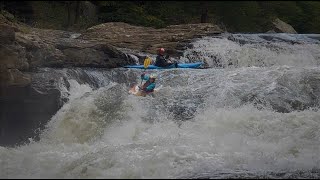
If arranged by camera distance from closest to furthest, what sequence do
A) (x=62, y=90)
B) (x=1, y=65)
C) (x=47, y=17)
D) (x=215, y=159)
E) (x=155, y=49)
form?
1. (x=215, y=159)
2. (x=1, y=65)
3. (x=62, y=90)
4. (x=155, y=49)
5. (x=47, y=17)

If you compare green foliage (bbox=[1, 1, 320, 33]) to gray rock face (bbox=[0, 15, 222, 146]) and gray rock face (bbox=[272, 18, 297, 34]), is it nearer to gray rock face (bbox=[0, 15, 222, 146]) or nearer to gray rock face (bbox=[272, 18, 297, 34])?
gray rock face (bbox=[272, 18, 297, 34])

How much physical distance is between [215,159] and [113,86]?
3895 millimetres

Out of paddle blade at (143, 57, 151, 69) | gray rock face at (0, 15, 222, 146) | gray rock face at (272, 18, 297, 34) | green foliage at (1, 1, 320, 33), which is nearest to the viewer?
gray rock face at (0, 15, 222, 146)

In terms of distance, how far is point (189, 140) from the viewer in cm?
688

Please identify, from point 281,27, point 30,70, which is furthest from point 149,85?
point 281,27

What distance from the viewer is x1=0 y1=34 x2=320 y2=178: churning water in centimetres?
548

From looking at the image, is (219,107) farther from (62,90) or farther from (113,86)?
(62,90)

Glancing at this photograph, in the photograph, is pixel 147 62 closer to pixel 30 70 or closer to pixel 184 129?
pixel 30 70

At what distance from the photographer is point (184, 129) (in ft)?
25.1

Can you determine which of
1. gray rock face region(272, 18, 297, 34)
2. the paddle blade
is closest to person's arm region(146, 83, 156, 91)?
the paddle blade

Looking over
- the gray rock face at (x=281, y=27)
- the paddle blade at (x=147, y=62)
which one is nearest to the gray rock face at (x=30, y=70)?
the paddle blade at (x=147, y=62)

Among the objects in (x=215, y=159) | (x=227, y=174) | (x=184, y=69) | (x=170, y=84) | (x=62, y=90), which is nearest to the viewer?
(x=227, y=174)

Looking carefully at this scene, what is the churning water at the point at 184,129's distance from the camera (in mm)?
5480

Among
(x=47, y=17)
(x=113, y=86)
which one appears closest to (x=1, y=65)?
(x=113, y=86)
